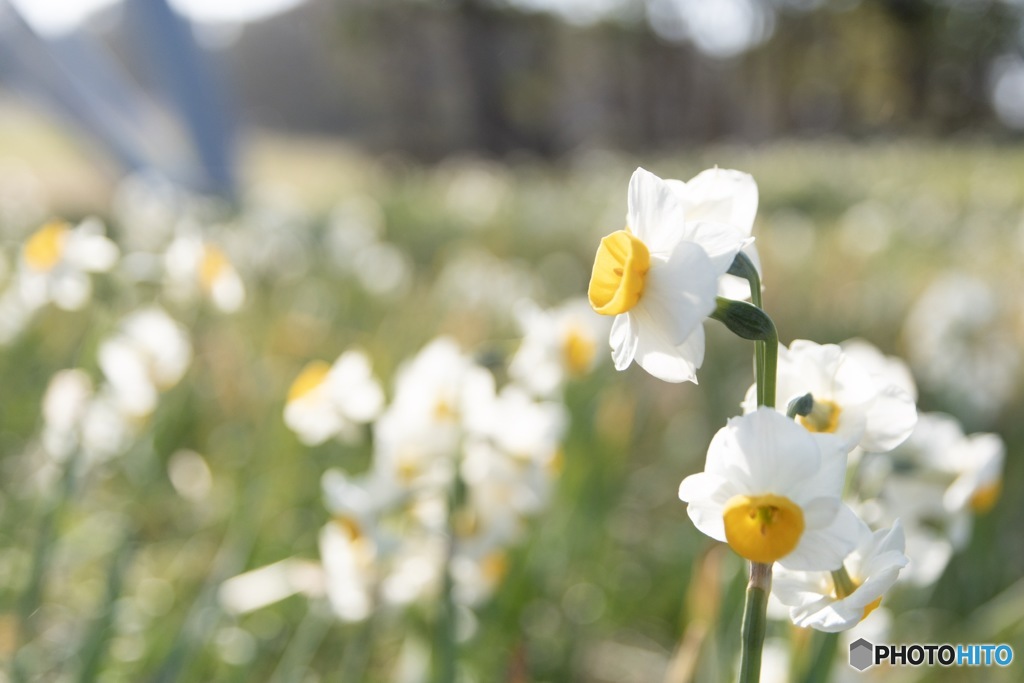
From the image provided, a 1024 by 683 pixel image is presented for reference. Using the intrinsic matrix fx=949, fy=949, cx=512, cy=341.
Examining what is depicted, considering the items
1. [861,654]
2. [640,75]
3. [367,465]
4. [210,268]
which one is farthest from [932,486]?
[640,75]

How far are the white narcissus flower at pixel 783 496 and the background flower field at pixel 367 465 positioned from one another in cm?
36

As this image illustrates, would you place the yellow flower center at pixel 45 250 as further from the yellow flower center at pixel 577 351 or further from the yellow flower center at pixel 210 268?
the yellow flower center at pixel 577 351

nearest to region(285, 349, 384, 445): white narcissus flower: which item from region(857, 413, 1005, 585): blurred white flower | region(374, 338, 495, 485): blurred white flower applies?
region(374, 338, 495, 485): blurred white flower

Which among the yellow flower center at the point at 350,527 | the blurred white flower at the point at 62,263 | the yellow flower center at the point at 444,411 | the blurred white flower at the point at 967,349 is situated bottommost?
the blurred white flower at the point at 967,349

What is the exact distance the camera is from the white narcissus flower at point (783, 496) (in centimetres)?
41

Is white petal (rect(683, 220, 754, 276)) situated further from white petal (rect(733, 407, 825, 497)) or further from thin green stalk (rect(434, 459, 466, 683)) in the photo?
thin green stalk (rect(434, 459, 466, 683))

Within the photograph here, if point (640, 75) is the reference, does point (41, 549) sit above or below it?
above

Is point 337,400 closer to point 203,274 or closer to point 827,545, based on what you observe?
point 203,274

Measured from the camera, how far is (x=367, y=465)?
1600 millimetres

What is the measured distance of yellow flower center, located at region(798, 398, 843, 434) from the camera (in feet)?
1.63

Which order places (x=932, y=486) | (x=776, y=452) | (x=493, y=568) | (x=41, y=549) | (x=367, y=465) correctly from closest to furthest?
(x=776, y=452)
(x=932, y=486)
(x=41, y=549)
(x=493, y=568)
(x=367, y=465)

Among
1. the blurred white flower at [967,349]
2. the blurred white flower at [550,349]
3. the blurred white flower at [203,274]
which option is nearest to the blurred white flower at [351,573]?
the blurred white flower at [550,349]

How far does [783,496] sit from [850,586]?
0.26ft

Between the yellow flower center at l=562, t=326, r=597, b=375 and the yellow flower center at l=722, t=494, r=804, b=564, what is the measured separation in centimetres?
60
